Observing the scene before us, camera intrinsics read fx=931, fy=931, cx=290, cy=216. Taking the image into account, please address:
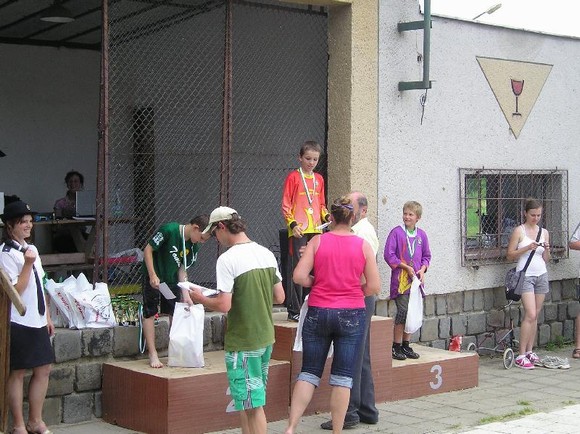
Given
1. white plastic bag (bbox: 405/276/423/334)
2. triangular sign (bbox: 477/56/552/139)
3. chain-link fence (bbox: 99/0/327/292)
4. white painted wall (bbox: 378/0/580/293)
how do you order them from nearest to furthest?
white plastic bag (bbox: 405/276/423/334), white painted wall (bbox: 378/0/580/293), triangular sign (bbox: 477/56/552/139), chain-link fence (bbox: 99/0/327/292)

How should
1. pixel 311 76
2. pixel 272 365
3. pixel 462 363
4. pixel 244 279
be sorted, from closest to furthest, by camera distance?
pixel 244 279, pixel 272 365, pixel 462 363, pixel 311 76

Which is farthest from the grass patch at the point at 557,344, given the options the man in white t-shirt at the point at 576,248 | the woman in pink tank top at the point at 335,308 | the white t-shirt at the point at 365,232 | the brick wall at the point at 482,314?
the woman in pink tank top at the point at 335,308

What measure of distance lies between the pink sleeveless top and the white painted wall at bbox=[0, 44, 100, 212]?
8872mm

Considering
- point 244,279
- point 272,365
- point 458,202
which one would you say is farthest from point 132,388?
point 458,202

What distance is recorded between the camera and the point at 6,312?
247 inches

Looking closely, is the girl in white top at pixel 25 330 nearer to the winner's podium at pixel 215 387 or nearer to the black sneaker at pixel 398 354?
the winner's podium at pixel 215 387

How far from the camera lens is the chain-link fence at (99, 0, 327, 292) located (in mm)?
11438

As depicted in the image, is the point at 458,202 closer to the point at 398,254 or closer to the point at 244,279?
the point at 398,254

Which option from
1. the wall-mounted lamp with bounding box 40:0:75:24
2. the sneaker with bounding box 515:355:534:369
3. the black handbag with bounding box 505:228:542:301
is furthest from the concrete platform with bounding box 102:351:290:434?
the wall-mounted lamp with bounding box 40:0:75:24

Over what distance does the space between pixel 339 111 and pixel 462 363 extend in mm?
2802

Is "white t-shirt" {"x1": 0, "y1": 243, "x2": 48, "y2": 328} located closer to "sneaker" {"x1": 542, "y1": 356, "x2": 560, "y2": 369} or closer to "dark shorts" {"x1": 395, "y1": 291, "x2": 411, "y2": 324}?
"dark shorts" {"x1": 395, "y1": 291, "x2": 411, "y2": 324}

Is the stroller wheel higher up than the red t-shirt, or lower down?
lower down

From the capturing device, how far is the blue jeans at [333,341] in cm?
666

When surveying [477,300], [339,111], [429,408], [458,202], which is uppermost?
[339,111]
